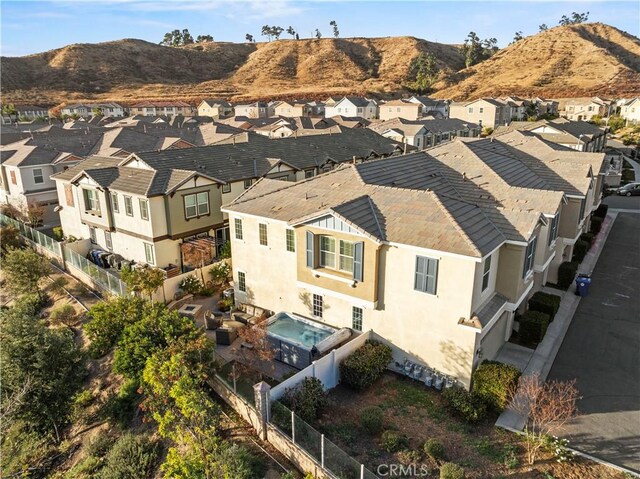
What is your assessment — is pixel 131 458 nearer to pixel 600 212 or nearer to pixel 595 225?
pixel 595 225

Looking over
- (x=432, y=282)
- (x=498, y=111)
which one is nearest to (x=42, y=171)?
(x=432, y=282)

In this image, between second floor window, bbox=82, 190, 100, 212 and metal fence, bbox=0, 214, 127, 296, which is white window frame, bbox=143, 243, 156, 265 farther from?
second floor window, bbox=82, 190, 100, 212

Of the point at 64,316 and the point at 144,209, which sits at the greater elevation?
the point at 144,209

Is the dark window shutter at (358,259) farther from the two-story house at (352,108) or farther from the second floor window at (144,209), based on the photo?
the two-story house at (352,108)

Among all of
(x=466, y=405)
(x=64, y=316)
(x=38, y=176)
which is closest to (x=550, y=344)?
(x=466, y=405)

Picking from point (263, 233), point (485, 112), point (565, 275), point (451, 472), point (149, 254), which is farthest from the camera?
point (485, 112)

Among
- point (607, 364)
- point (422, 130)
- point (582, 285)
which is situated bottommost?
point (607, 364)

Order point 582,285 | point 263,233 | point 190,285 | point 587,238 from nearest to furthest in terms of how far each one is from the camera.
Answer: point 263,233
point 190,285
point 582,285
point 587,238

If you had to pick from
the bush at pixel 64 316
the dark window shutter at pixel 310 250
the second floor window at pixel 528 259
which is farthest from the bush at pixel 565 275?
the bush at pixel 64 316

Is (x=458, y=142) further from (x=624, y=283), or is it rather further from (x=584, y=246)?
(x=624, y=283)
